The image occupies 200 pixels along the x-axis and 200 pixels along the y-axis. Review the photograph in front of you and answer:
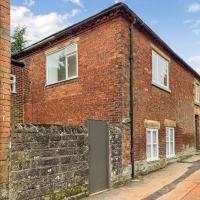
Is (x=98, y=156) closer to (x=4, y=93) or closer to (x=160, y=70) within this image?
(x=4, y=93)

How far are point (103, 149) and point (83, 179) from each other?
58.9 inches

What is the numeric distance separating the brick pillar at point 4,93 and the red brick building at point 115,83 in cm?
587

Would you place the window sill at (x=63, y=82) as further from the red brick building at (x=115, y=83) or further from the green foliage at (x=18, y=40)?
Result: the green foliage at (x=18, y=40)

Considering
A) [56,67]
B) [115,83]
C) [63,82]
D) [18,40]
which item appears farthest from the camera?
[18,40]

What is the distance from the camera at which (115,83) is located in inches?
508

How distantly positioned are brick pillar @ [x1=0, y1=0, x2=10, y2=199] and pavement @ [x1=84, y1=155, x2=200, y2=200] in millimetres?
3304

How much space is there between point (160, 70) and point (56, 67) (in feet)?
15.4

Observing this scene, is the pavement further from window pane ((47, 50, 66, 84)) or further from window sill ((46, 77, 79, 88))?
window pane ((47, 50, 66, 84))

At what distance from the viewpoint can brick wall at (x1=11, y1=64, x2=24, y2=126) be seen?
17156 millimetres

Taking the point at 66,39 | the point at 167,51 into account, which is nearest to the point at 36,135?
the point at 66,39

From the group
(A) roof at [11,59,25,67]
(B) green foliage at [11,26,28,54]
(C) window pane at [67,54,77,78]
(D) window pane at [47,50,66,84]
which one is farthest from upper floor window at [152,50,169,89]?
(B) green foliage at [11,26,28,54]

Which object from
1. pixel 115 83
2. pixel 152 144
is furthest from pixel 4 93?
pixel 152 144

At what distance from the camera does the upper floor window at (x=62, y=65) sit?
15.0 meters

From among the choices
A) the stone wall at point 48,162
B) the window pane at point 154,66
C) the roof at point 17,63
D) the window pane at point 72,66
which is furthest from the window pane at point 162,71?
the stone wall at point 48,162
